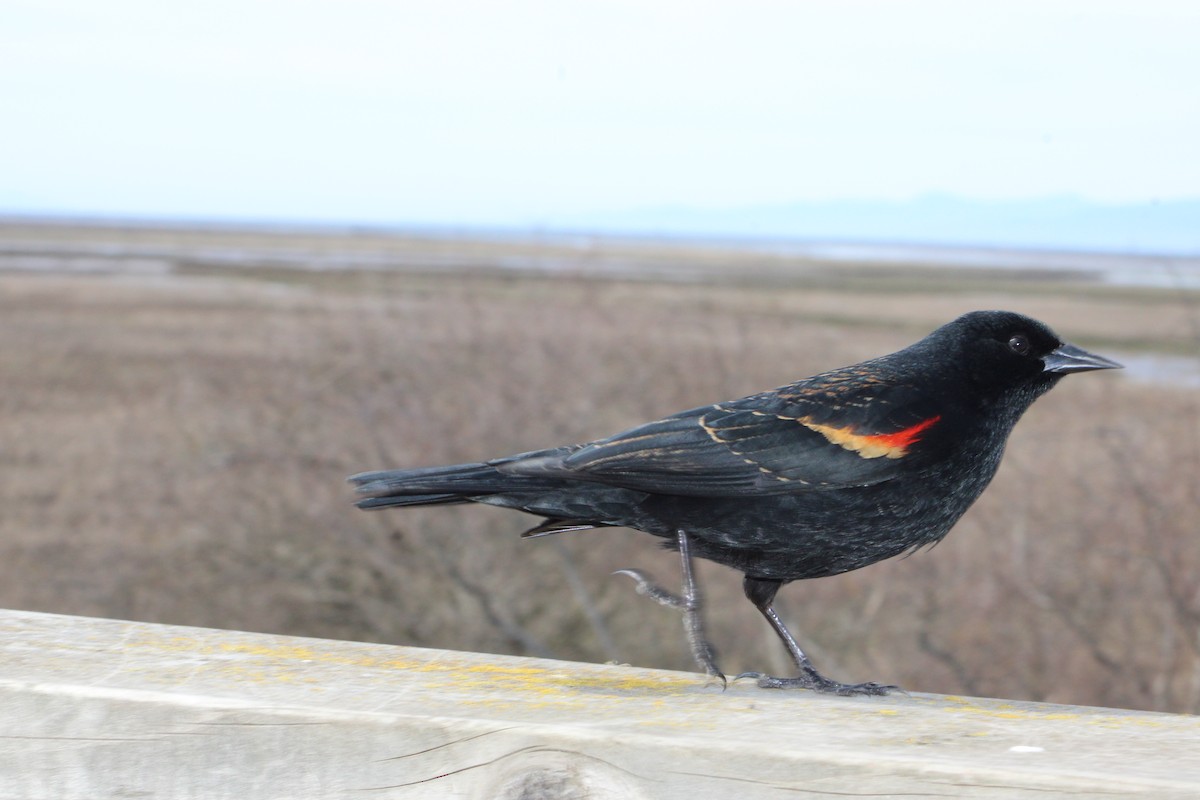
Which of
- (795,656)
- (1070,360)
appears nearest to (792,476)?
(795,656)

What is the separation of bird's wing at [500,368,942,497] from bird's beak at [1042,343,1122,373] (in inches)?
12.7

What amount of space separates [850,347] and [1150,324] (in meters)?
20.2

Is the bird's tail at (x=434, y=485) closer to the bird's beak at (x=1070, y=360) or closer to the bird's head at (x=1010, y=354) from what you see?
the bird's head at (x=1010, y=354)

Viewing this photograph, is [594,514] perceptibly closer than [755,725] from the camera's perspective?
No

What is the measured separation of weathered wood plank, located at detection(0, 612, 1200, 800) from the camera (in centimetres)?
123

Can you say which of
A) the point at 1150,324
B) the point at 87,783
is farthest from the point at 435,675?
the point at 1150,324

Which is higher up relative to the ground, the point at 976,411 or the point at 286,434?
the point at 976,411

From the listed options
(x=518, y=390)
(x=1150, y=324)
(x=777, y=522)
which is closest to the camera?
(x=777, y=522)

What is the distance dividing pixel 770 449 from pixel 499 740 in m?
1.24

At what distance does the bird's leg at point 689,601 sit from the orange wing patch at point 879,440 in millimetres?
369

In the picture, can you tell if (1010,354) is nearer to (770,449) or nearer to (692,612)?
(770,449)

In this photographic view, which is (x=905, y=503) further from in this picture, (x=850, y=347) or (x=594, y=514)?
(x=850, y=347)

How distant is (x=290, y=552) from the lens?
24.7 ft

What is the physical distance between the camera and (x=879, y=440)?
2402 millimetres
